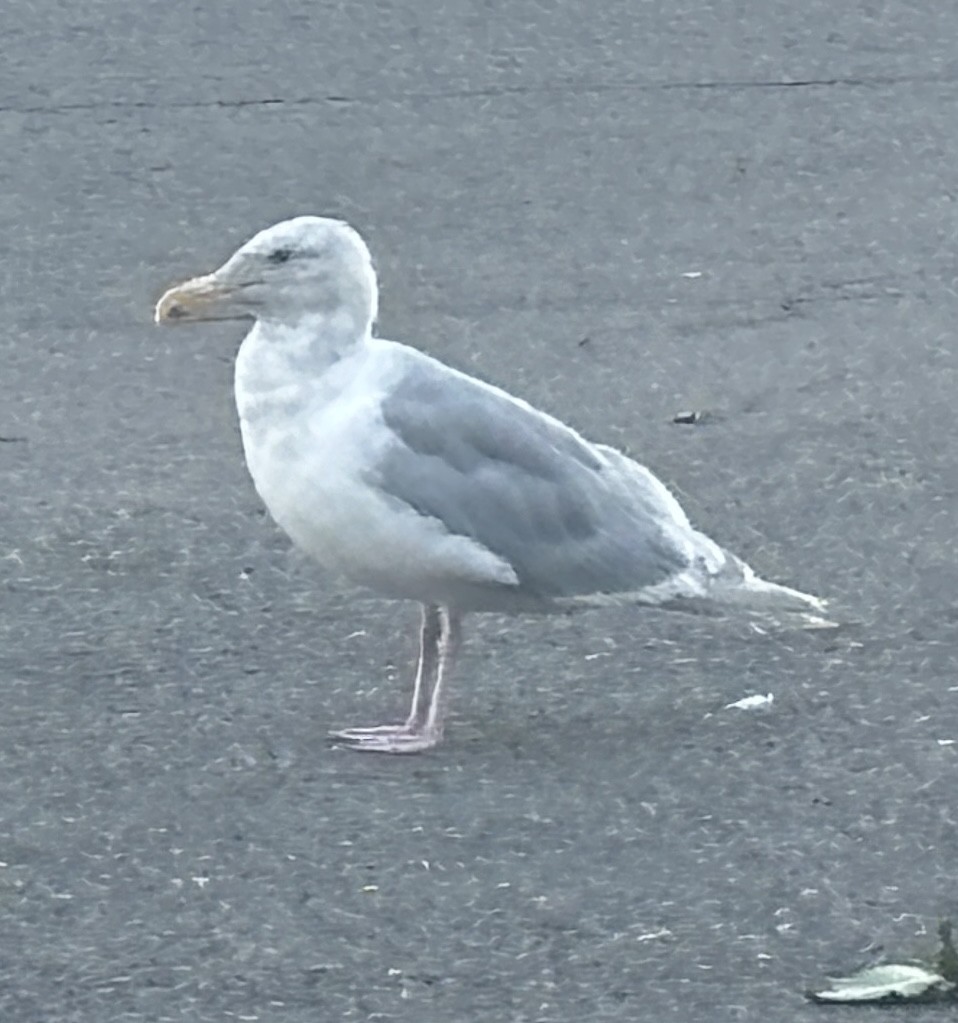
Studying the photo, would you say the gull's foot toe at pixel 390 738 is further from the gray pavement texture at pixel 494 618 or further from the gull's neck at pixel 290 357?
the gull's neck at pixel 290 357

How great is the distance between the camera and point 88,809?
450 cm

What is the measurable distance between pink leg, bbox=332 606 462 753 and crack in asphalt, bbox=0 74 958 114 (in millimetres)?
4613

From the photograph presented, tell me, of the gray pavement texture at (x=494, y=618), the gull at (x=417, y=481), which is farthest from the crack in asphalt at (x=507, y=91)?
the gull at (x=417, y=481)

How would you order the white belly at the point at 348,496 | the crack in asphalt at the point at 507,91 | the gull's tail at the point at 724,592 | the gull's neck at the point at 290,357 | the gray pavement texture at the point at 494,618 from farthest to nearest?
the crack in asphalt at the point at 507,91 < the gull's tail at the point at 724,592 < the gull's neck at the point at 290,357 < the white belly at the point at 348,496 < the gray pavement texture at the point at 494,618

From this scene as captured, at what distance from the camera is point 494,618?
540 centimetres

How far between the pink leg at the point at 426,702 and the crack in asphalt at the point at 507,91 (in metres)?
4.61

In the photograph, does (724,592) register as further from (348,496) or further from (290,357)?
(290,357)

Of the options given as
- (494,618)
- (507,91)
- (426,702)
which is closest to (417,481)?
(426,702)

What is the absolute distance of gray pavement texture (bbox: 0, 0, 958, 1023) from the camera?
405 cm

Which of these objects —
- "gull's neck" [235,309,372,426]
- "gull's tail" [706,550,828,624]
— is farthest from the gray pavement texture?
"gull's neck" [235,309,372,426]

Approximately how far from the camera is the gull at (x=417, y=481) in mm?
4617

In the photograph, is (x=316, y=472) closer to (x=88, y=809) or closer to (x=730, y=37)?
(x=88, y=809)

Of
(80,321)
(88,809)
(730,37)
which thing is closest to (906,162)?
(730,37)

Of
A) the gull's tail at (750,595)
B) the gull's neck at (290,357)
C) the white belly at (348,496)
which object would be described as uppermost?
the gull's neck at (290,357)
